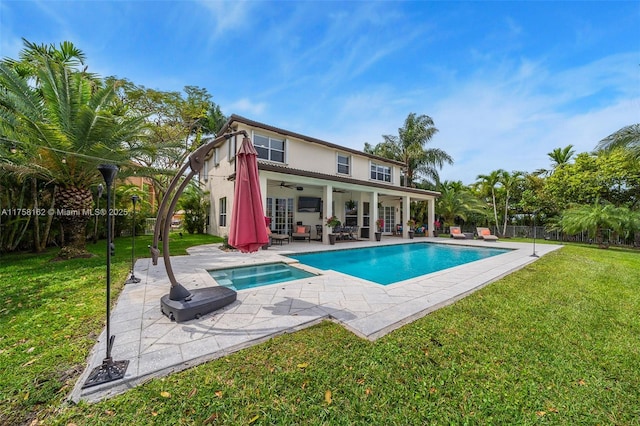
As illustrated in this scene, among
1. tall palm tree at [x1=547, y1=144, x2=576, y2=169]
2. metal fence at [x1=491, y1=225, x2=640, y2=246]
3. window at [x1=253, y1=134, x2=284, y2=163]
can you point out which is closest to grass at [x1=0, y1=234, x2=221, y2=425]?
window at [x1=253, y1=134, x2=284, y2=163]

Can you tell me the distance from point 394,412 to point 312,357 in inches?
40.8

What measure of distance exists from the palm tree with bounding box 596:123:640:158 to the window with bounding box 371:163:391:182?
12407 mm

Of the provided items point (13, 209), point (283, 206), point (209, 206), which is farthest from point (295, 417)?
point (209, 206)

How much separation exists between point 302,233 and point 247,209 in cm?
1139

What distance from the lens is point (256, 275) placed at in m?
7.27

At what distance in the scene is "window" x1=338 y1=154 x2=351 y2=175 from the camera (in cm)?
1777

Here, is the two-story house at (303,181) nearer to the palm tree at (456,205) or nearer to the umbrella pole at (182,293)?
the palm tree at (456,205)

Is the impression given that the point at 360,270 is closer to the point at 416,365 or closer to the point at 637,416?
the point at 416,365

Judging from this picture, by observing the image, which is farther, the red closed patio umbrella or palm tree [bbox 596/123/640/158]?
palm tree [bbox 596/123/640/158]

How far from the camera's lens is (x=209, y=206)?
19094mm

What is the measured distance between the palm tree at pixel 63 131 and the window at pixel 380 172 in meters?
15.6

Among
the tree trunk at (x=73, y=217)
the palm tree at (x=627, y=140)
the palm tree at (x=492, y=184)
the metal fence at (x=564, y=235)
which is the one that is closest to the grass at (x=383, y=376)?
the tree trunk at (x=73, y=217)

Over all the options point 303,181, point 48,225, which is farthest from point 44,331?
point 303,181

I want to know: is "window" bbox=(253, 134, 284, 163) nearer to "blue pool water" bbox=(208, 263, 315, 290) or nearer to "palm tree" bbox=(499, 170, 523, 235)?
Result: "blue pool water" bbox=(208, 263, 315, 290)
